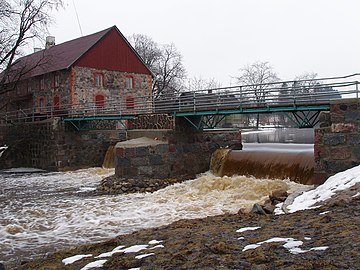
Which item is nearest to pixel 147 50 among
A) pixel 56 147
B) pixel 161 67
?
pixel 161 67

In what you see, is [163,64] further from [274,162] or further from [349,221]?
[349,221]

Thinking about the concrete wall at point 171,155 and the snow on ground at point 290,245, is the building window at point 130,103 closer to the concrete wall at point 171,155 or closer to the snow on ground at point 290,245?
the concrete wall at point 171,155

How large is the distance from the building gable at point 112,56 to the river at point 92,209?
719 inches

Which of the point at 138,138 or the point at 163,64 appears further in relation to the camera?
the point at 163,64

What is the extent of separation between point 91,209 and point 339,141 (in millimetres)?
8826

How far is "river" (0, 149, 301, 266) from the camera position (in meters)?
10.7

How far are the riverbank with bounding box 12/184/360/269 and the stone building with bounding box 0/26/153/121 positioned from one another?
27415 millimetres

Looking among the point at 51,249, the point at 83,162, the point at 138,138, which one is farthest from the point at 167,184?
the point at 83,162

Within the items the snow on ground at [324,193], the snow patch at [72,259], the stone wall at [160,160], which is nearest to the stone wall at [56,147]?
the stone wall at [160,160]

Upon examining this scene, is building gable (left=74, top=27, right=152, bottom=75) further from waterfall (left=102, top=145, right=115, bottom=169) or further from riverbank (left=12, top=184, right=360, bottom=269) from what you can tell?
riverbank (left=12, top=184, right=360, bottom=269)

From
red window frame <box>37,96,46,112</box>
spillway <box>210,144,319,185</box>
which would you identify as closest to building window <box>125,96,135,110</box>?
spillway <box>210,144,319,185</box>

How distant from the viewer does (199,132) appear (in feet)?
71.3

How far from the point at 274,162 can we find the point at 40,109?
92.2 feet

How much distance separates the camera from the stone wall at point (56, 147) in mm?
28406
